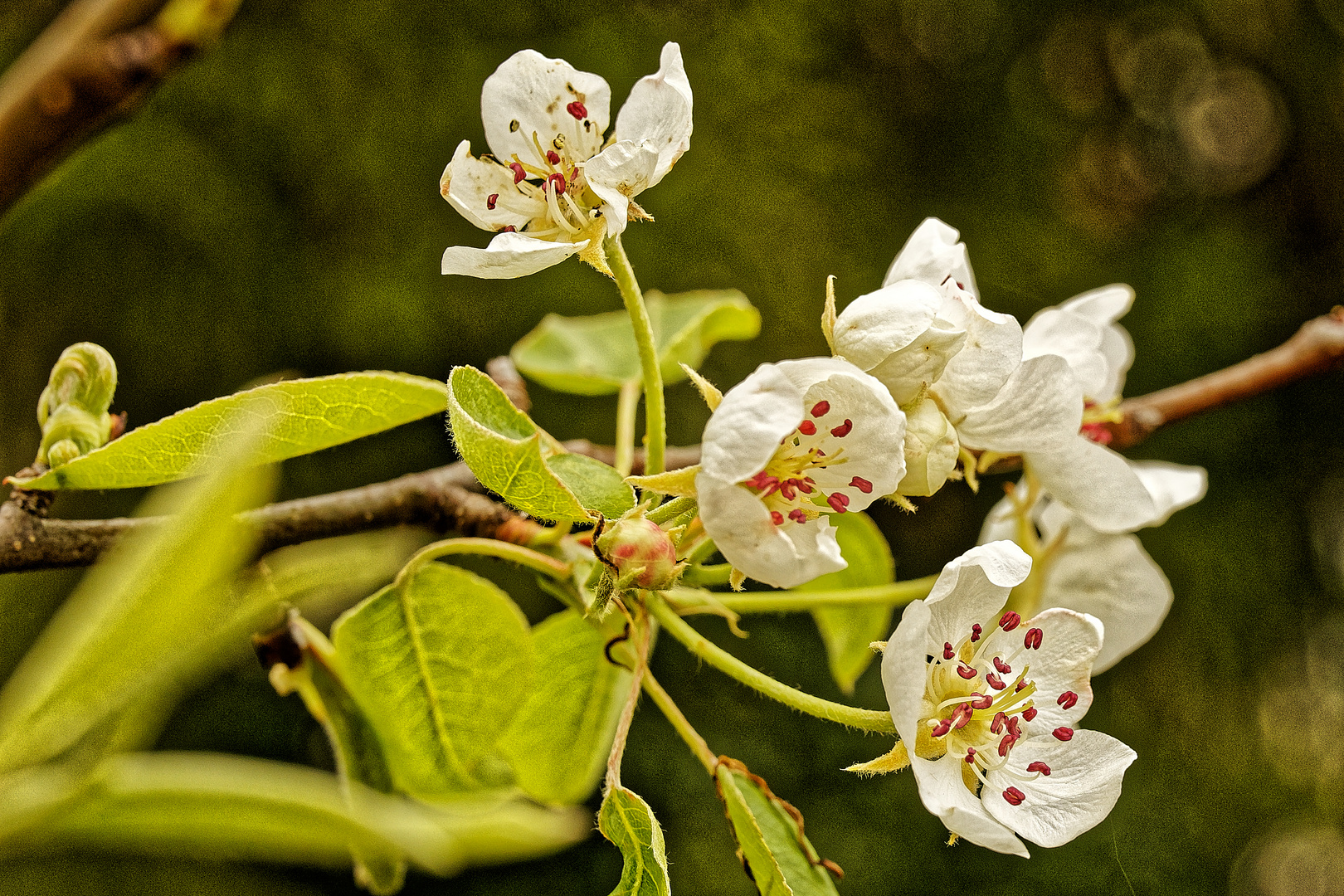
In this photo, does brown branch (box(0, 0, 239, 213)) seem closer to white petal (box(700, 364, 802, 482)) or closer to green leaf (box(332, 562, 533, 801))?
green leaf (box(332, 562, 533, 801))

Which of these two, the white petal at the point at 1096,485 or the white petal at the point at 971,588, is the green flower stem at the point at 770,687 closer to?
the white petal at the point at 971,588

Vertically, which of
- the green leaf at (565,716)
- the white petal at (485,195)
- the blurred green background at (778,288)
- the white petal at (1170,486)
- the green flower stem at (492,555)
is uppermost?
the white petal at (485,195)

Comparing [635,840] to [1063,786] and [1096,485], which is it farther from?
[1096,485]

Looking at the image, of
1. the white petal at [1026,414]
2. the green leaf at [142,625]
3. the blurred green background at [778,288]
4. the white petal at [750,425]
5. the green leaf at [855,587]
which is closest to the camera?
the green leaf at [142,625]

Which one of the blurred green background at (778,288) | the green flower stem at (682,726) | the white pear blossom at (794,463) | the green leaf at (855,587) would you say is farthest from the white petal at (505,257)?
the blurred green background at (778,288)

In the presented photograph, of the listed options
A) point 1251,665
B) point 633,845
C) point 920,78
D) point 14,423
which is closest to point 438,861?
point 633,845

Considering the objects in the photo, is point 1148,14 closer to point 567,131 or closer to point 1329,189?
point 1329,189
